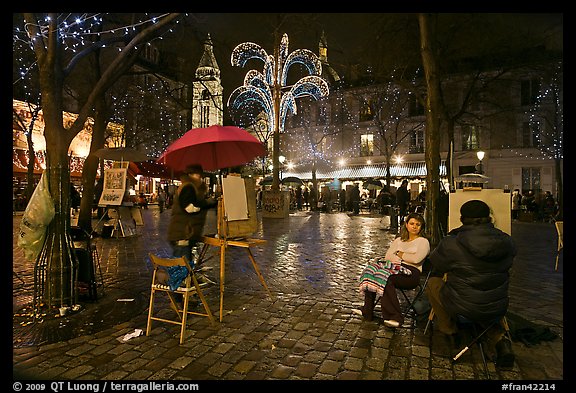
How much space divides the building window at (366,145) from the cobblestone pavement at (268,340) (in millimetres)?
32871

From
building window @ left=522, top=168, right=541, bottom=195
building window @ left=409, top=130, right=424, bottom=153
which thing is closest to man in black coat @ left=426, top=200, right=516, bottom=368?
building window @ left=522, top=168, right=541, bottom=195

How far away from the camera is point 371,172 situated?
37.3 metres

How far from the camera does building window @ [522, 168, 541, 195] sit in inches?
1286

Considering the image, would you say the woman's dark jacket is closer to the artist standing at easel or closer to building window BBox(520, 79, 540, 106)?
the artist standing at easel

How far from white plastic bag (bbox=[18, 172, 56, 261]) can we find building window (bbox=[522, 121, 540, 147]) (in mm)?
35602

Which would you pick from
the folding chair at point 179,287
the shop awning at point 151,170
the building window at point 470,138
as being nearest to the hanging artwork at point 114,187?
the folding chair at point 179,287

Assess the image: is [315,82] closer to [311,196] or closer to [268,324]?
[311,196]

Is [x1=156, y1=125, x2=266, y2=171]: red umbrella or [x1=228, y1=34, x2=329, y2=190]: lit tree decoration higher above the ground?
[x1=228, y1=34, x2=329, y2=190]: lit tree decoration

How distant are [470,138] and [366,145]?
9455mm

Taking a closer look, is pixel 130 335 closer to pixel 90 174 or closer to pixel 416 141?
pixel 90 174

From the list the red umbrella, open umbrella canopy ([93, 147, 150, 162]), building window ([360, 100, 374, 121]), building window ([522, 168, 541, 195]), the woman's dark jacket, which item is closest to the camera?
the woman's dark jacket

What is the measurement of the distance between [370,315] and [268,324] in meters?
1.25

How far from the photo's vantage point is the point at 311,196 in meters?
29.9

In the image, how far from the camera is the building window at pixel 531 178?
32.7 metres
